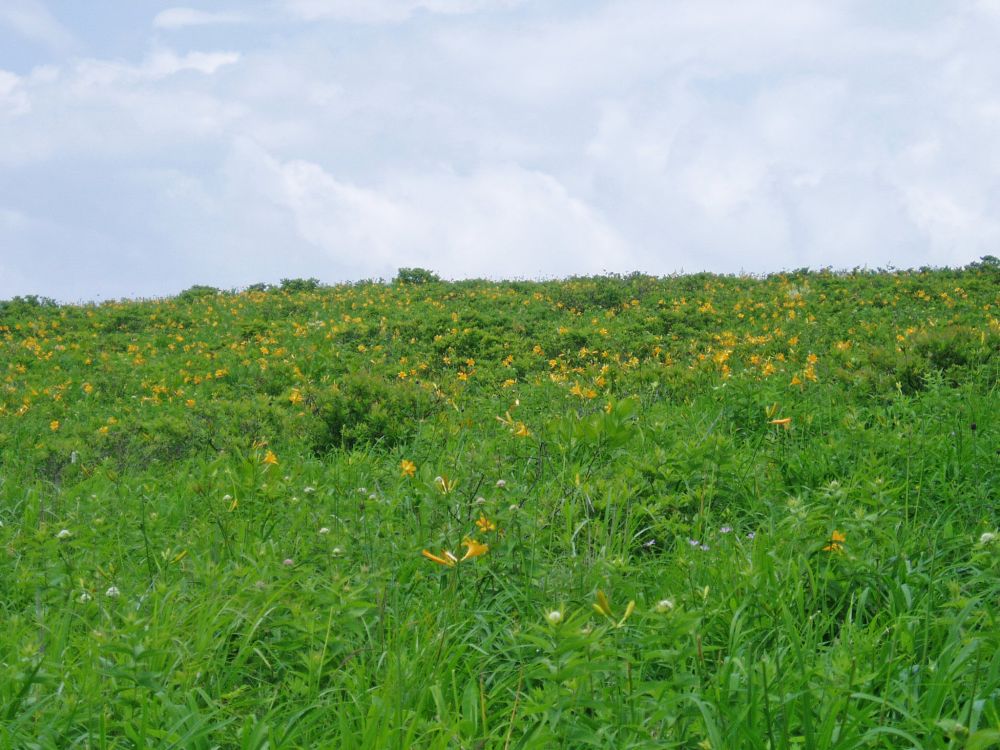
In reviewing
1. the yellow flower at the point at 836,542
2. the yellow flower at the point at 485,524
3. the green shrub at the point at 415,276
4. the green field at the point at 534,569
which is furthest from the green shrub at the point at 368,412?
the green shrub at the point at 415,276

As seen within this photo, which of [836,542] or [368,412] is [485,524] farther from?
[368,412]

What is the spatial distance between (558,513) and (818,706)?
1.63 meters

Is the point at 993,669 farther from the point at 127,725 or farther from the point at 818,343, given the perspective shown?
the point at 818,343

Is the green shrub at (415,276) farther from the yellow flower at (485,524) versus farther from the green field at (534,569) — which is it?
the yellow flower at (485,524)

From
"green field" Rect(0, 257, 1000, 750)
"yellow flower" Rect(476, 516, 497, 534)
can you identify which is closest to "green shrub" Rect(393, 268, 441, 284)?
"green field" Rect(0, 257, 1000, 750)

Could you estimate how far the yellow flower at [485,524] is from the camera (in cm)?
309

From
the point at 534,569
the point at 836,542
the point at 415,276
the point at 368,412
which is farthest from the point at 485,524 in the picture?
the point at 415,276

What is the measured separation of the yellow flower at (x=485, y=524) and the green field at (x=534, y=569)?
13 mm

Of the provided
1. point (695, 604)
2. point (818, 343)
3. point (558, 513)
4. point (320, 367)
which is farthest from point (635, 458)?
point (320, 367)

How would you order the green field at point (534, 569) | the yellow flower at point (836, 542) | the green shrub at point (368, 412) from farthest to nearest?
the green shrub at point (368, 412), the yellow flower at point (836, 542), the green field at point (534, 569)

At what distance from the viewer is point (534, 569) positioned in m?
3.08

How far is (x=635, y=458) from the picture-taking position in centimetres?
448

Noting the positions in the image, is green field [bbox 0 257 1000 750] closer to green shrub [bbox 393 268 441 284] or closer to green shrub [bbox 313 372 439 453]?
green shrub [bbox 313 372 439 453]

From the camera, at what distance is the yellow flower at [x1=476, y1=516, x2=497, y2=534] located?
3.09 m
